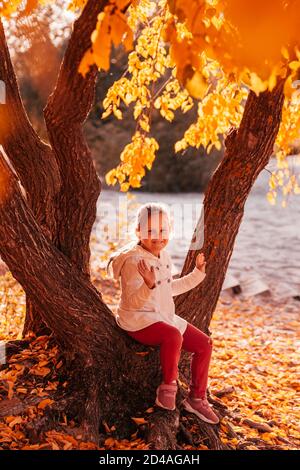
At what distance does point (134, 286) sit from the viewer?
3.56 metres

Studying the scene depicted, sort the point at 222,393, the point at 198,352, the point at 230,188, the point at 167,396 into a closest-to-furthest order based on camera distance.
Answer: the point at 167,396 → the point at 198,352 → the point at 230,188 → the point at 222,393

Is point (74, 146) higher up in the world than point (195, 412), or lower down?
higher up

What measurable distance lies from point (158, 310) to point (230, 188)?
0.91 metres

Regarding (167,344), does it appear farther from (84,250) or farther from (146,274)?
(84,250)

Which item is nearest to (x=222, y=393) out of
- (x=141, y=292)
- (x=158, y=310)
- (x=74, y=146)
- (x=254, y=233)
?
(x=158, y=310)

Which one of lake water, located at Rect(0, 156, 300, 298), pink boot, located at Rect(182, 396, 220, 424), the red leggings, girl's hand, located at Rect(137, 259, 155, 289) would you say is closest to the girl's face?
girl's hand, located at Rect(137, 259, 155, 289)

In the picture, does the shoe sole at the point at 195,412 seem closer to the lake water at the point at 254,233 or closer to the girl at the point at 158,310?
the girl at the point at 158,310

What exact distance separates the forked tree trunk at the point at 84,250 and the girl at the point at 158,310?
0.15 meters

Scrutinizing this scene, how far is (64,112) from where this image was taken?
3715 millimetres

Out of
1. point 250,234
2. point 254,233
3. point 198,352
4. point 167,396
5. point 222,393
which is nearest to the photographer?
point 167,396

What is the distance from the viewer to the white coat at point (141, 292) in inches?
140

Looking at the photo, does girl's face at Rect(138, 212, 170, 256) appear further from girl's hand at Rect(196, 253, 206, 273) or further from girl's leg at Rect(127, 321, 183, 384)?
girl's leg at Rect(127, 321, 183, 384)
